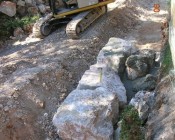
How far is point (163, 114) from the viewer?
6.28 metres

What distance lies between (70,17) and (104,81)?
496 cm

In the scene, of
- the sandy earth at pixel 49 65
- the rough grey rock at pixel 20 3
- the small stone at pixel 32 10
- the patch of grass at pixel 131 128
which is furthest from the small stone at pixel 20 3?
the patch of grass at pixel 131 128

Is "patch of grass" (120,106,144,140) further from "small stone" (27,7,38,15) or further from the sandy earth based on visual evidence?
"small stone" (27,7,38,15)

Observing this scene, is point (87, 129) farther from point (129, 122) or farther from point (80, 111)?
point (129, 122)

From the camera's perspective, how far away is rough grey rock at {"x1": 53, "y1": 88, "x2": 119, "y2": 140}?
272 inches

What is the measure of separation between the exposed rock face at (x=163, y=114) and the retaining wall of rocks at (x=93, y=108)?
2.90ft

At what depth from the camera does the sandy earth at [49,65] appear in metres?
7.69

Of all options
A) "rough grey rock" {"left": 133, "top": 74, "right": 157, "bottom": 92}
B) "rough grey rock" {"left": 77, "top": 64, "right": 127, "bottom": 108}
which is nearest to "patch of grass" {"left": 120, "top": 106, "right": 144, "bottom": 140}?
"rough grey rock" {"left": 77, "top": 64, "right": 127, "bottom": 108}

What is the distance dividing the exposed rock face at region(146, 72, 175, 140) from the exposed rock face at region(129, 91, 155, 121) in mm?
225

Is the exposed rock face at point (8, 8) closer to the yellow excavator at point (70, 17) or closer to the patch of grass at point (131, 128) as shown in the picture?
the yellow excavator at point (70, 17)

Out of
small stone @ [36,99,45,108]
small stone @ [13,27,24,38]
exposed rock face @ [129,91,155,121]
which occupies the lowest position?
small stone @ [36,99,45,108]

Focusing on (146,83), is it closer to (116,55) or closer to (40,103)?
(116,55)

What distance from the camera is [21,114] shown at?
7695 mm

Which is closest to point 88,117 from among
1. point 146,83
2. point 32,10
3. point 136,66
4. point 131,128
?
point 131,128
